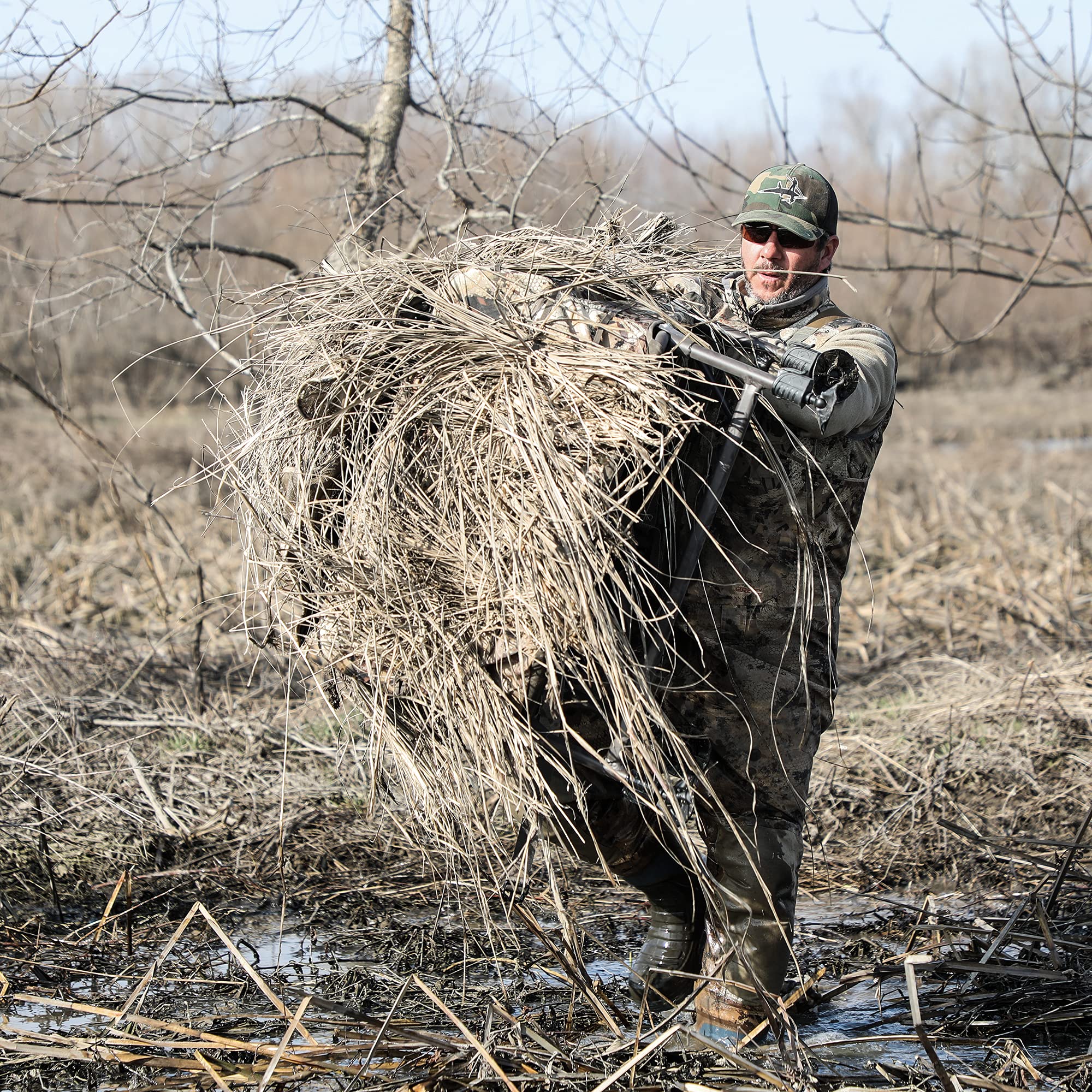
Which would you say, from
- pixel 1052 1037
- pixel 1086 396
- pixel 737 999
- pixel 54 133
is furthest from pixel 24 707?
pixel 1086 396

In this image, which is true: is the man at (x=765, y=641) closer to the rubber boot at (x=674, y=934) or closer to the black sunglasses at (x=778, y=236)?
the black sunglasses at (x=778, y=236)

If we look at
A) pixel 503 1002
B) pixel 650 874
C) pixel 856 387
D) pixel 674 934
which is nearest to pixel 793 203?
pixel 856 387

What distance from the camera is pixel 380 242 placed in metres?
4.89

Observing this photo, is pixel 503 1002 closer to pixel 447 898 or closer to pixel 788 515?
pixel 447 898

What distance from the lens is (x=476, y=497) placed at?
2.53m

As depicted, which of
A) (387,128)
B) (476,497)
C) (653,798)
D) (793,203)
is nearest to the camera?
(476,497)

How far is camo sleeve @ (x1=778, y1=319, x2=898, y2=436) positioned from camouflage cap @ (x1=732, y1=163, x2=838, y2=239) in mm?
253

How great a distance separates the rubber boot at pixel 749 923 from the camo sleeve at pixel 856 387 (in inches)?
39.8

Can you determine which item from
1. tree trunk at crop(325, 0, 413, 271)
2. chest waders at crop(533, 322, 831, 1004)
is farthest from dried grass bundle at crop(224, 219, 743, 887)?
tree trunk at crop(325, 0, 413, 271)

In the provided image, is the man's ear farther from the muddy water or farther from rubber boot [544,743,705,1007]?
the muddy water

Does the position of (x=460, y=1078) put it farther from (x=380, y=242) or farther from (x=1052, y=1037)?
(x=380, y=242)

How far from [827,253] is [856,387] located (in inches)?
24.0

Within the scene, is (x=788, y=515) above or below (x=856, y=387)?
below

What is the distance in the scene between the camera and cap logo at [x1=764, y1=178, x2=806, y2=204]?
295 cm
